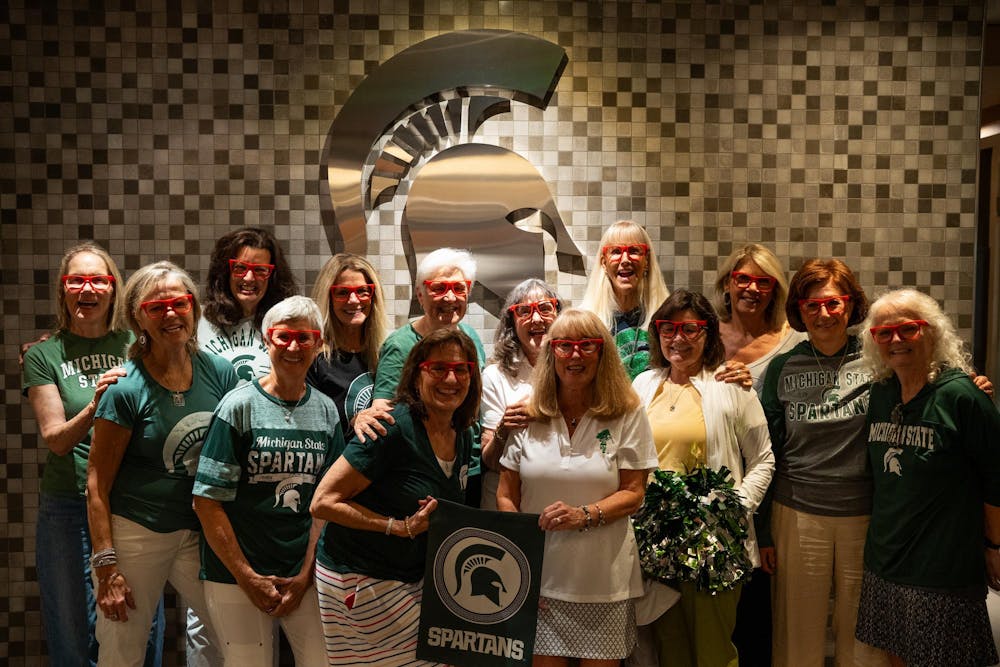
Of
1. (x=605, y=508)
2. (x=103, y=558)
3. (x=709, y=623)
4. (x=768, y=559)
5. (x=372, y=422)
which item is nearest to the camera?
(x=372, y=422)

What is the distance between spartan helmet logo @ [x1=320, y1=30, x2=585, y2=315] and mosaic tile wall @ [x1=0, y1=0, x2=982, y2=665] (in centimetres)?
7

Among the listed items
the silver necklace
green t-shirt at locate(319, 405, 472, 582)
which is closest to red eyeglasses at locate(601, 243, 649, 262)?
the silver necklace

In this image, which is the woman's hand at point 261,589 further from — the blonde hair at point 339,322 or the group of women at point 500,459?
the blonde hair at point 339,322

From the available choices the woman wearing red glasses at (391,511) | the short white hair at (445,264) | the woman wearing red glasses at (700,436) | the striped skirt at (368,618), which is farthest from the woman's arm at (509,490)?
the short white hair at (445,264)

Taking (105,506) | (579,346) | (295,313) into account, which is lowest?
(105,506)

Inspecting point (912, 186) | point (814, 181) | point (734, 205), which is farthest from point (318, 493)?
point (912, 186)

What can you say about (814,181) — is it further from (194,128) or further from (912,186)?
(194,128)

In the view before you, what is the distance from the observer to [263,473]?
301cm

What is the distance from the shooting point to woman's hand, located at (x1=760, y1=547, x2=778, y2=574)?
3.56 metres

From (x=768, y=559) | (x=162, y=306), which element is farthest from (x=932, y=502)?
(x=162, y=306)

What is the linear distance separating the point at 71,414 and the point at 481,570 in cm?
186

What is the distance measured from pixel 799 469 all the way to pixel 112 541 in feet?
8.74

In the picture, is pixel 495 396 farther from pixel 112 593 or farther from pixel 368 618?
pixel 112 593

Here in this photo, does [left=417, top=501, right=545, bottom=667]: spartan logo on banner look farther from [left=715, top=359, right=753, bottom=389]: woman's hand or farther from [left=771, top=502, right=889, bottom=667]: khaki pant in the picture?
[left=771, top=502, right=889, bottom=667]: khaki pant
